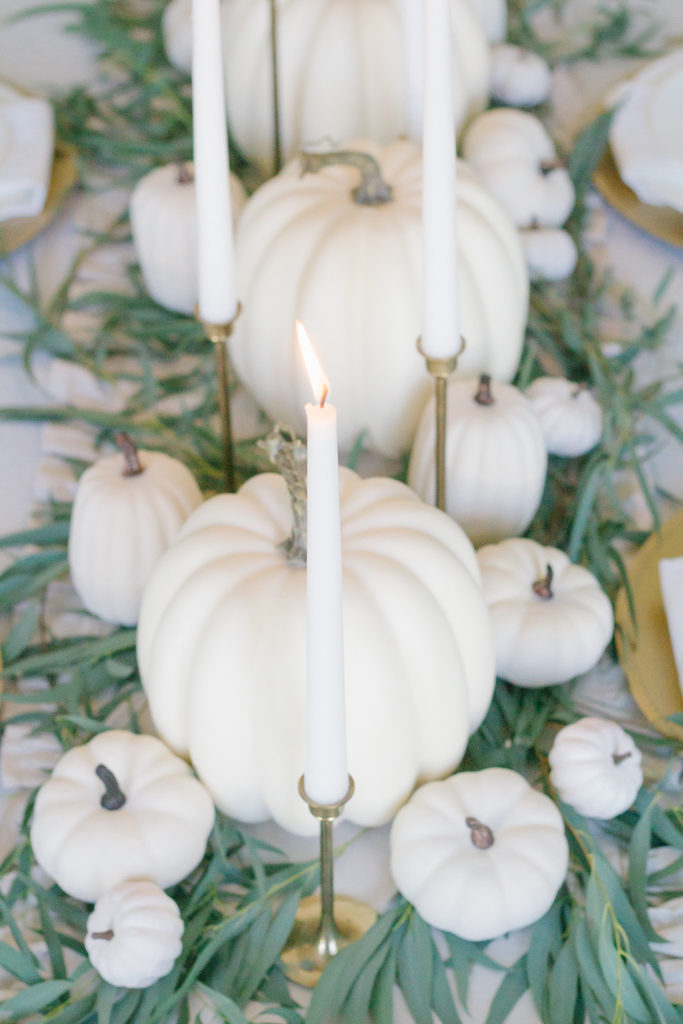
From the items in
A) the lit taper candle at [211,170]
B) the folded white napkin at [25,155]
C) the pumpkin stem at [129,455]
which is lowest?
the pumpkin stem at [129,455]

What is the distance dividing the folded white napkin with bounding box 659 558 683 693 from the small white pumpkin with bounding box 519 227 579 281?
42 centimetres

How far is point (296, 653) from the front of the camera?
76 cm

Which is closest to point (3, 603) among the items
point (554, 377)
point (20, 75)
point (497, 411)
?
point (497, 411)

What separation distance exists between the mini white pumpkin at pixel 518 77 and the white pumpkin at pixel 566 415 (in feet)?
1.81

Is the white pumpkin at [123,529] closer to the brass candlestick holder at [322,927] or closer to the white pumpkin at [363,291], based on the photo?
the white pumpkin at [363,291]

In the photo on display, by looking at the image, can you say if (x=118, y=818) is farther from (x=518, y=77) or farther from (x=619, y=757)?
(x=518, y=77)

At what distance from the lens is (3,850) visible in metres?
0.84

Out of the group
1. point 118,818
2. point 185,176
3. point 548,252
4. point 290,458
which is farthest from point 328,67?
point 118,818

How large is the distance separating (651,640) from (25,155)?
84 centimetres

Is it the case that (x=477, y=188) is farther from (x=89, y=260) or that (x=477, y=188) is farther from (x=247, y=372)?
(x=89, y=260)

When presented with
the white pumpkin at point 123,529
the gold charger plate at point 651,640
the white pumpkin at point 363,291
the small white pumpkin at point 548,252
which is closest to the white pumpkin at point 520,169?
the small white pumpkin at point 548,252

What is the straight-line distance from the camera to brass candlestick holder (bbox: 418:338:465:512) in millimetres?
850

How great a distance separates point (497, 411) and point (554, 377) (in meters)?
0.20

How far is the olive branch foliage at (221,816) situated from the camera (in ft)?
2.43
